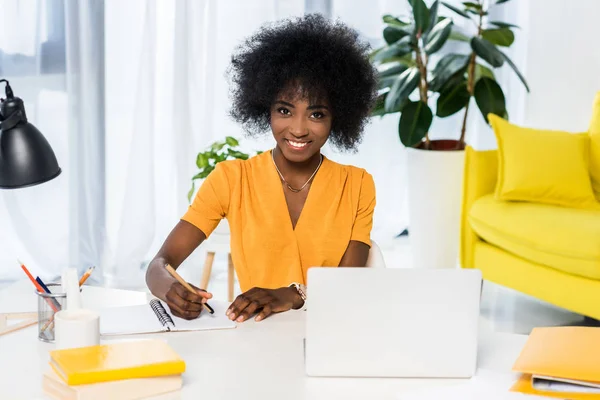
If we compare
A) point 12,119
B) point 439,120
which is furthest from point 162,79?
point 12,119

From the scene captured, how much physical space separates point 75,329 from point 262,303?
15.9 inches

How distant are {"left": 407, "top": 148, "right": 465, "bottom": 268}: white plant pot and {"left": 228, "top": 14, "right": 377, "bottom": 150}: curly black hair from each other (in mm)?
1777

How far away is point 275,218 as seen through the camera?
6.79 ft

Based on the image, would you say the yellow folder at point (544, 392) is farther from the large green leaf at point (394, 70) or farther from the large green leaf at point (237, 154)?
the large green leaf at point (394, 70)

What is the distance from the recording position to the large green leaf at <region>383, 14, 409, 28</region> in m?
3.94

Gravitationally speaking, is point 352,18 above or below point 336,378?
above

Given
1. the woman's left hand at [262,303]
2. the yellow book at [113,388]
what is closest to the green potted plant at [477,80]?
the woman's left hand at [262,303]

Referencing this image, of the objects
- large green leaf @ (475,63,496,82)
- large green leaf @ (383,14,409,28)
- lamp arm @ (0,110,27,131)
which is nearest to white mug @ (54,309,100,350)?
lamp arm @ (0,110,27,131)

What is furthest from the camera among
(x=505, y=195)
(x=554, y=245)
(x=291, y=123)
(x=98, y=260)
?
(x=98, y=260)

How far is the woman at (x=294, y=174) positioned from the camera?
1.99 metres

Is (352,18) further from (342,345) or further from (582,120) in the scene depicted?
(342,345)

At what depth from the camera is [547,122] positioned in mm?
4371

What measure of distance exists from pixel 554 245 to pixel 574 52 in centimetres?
144

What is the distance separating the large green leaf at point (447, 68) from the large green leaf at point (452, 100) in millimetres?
51
